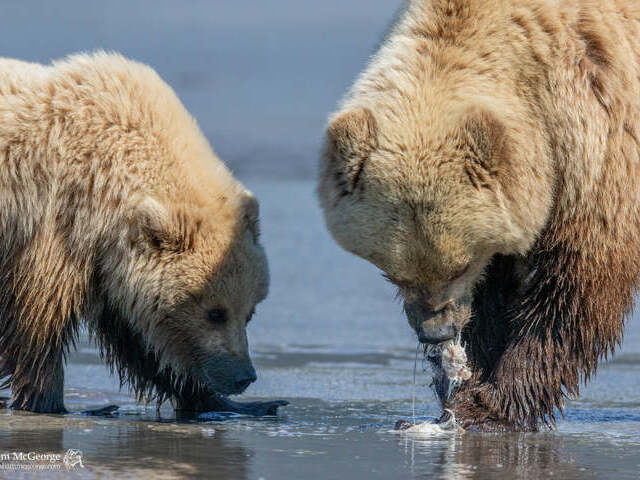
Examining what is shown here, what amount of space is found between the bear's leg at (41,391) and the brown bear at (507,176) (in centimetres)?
208

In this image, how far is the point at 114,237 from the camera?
22.1ft

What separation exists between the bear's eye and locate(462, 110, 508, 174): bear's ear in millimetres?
1956

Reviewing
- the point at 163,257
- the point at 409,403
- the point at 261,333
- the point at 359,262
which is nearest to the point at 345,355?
the point at 261,333

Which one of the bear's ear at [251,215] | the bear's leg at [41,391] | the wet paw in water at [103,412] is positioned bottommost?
the wet paw in water at [103,412]

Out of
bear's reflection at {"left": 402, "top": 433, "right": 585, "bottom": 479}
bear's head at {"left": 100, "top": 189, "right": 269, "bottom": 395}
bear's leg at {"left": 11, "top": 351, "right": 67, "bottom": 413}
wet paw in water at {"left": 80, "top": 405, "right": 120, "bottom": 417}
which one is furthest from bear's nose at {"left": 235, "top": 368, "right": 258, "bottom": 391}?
bear's reflection at {"left": 402, "top": 433, "right": 585, "bottom": 479}

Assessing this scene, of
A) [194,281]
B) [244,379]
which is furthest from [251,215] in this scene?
[244,379]

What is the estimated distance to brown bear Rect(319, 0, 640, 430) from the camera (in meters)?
5.50

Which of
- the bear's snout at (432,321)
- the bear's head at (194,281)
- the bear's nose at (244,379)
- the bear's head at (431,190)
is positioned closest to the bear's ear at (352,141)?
the bear's head at (431,190)

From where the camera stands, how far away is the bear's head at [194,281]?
21.8 feet

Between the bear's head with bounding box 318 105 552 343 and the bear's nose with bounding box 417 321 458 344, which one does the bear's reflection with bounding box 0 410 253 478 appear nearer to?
the bear's nose with bounding box 417 321 458 344

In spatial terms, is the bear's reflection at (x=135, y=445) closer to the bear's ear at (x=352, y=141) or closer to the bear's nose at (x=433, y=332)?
the bear's nose at (x=433, y=332)

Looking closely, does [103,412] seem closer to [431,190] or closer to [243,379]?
[243,379]

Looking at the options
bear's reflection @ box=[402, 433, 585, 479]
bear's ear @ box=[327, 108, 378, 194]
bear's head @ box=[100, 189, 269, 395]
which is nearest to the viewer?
bear's reflection @ box=[402, 433, 585, 479]

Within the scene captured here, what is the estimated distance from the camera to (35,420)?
20.2 feet
